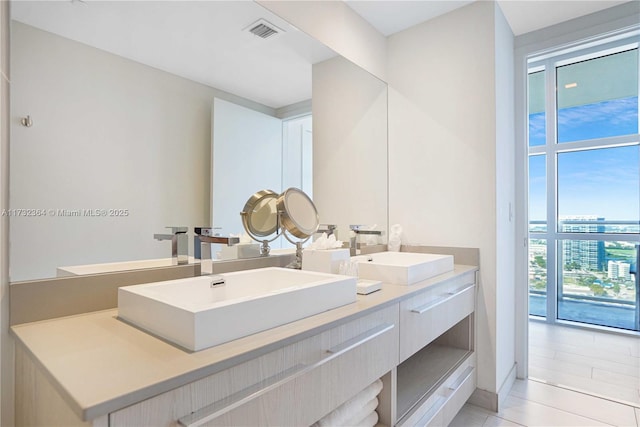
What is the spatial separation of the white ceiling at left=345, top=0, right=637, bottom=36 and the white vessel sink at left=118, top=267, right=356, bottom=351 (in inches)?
68.8

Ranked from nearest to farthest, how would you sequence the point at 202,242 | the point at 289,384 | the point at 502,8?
the point at 289,384
the point at 202,242
the point at 502,8

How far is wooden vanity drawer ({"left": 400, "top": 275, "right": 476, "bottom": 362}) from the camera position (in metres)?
1.33

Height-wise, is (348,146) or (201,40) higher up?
(201,40)

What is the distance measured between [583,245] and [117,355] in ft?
13.2

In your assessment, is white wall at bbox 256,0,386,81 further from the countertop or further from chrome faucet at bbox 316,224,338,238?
the countertop

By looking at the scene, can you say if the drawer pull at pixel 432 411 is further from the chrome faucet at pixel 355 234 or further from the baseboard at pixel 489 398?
the chrome faucet at pixel 355 234

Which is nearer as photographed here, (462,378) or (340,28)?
(462,378)

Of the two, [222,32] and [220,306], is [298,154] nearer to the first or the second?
[222,32]

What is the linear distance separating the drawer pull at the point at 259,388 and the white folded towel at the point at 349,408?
0.71 feet

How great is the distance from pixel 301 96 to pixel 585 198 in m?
3.15

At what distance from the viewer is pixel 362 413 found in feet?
3.83

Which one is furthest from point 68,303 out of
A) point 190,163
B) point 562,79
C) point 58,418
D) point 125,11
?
point 562,79

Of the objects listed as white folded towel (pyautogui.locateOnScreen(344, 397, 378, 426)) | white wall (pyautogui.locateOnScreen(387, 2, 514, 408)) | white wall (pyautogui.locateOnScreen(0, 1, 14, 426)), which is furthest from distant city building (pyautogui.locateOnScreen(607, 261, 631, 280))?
white wall (pyautogui.locateOnScreen(0, 1, 14, 426))

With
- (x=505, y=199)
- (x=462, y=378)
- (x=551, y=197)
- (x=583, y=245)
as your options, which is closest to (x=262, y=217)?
(x=462, y=378)
